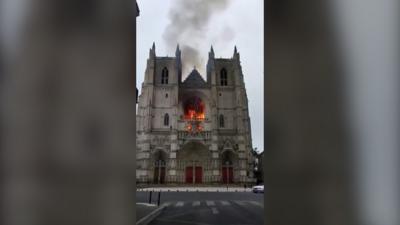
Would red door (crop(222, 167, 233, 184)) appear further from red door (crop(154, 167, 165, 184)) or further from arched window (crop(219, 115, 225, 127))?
red door (crop(154, 167, 165, 184))

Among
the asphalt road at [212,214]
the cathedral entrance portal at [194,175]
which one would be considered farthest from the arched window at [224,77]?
the asphalt road at [212,214]

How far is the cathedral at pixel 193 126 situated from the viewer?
43000 millimetres

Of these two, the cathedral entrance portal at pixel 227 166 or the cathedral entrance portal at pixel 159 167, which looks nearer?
the cathedral entrance portal at pixel 159 167

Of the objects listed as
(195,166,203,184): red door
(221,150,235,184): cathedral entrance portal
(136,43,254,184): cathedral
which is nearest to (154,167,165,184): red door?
(136,43,254,184): cathedral

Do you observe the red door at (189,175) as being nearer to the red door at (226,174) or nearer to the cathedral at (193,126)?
the cathedral at (193,126)

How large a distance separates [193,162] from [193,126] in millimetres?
4777

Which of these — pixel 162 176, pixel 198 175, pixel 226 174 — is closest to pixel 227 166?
pixel 226 174

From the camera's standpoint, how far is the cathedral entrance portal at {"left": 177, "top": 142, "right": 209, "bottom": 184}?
43.2 m

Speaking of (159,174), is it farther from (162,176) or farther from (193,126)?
(193,126)

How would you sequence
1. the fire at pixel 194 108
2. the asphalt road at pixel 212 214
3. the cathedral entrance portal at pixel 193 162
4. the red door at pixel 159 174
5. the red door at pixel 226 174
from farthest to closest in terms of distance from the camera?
the fire at pixel 194 108 → the red door at pixel 226 174 → the cathedral entrance portal at pixel 193 162 → the red door at pixel 159 174 → the asphalt road at pixel 212 214

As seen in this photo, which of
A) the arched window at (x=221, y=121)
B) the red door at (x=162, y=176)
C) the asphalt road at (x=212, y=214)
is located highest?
the arched window at (x=221, y=121)
